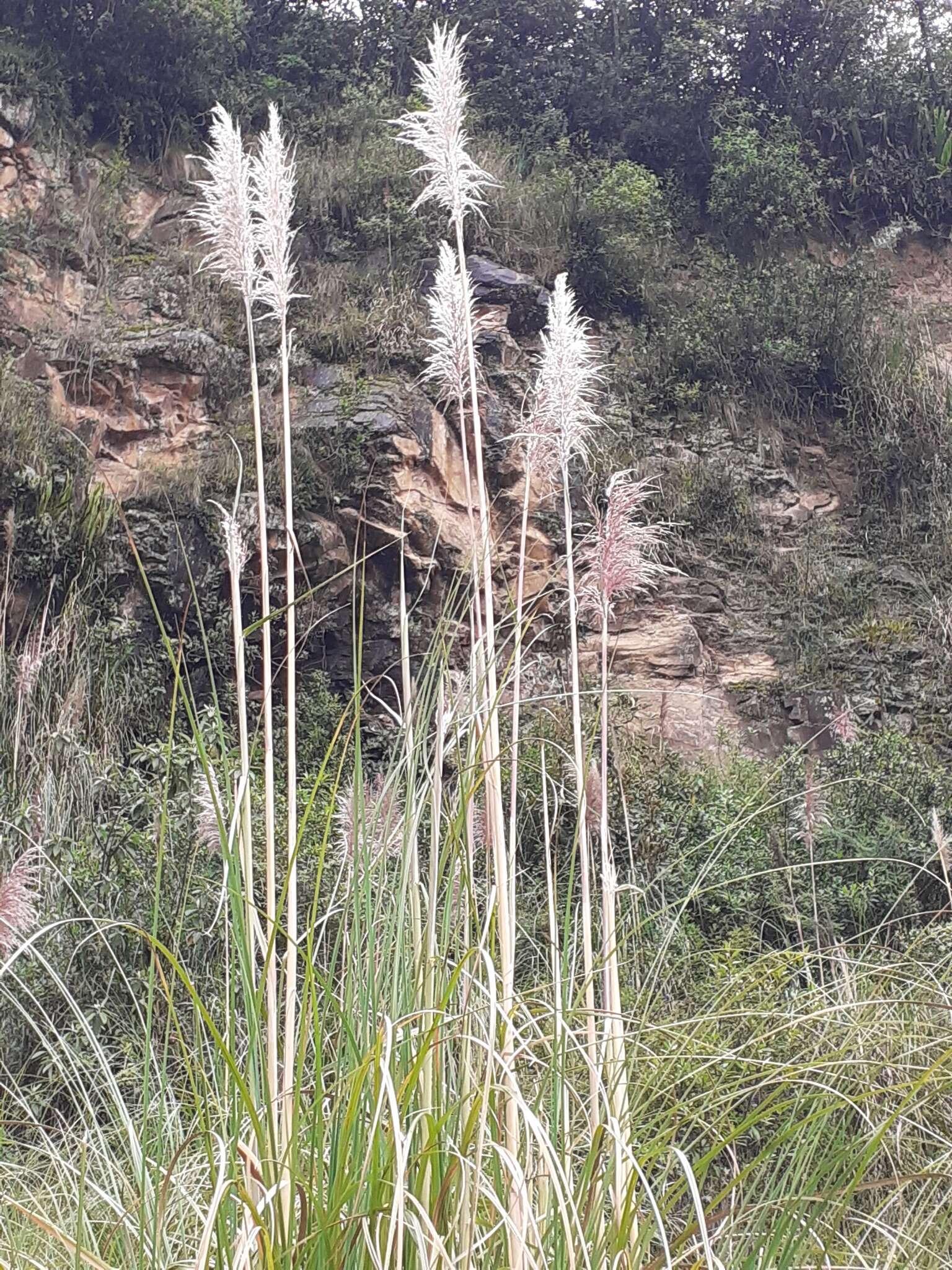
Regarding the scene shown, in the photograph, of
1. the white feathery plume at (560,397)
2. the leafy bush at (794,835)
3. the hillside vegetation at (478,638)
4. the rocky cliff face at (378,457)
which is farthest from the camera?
the rocky cliff face at (378,457)

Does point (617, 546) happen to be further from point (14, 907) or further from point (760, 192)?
point (760, 192)

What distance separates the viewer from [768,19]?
34.9 feet

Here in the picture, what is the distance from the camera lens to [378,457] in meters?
6.11

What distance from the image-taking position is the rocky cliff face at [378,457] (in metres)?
6.06

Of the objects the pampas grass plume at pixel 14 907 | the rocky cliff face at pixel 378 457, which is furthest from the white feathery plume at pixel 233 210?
the rocky cliff face at pixel 378 457

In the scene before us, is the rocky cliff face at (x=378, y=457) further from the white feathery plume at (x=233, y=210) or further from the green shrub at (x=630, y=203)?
the white feathery plume at (x=233, y=210)

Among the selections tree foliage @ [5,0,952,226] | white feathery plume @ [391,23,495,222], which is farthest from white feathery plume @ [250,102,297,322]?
tree foliage @ [5,0,952,226]

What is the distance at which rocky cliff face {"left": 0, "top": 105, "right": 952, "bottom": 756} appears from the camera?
606 centimetres

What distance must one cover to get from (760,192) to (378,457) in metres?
5.58

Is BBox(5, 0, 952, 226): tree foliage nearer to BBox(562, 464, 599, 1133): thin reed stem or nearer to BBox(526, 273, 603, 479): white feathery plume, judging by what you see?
BBox(526, 273, 603, 479): white feathery plume

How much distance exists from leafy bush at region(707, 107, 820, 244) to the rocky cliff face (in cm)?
201

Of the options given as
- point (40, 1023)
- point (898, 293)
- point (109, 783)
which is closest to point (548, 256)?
point (898, 293)

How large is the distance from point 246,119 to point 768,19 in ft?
18.0

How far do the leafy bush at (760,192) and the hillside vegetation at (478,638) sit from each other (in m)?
0.05
